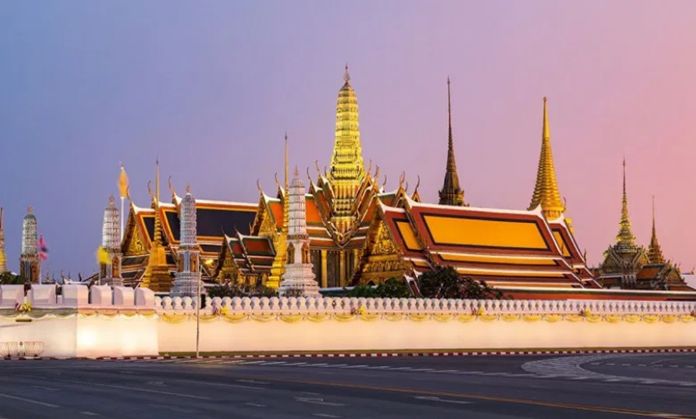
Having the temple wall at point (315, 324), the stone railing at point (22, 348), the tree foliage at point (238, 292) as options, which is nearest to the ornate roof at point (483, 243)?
the tree foliage at point (238, 292)

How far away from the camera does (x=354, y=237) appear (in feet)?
212

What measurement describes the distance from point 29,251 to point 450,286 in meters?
34.5

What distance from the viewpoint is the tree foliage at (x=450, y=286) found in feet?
172

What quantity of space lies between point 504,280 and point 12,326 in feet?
96.4

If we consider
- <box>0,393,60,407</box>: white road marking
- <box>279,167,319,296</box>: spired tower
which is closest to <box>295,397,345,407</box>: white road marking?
<box>0,393,60,407</box>: white road marking

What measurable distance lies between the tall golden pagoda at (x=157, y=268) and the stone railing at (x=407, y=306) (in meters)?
26.7

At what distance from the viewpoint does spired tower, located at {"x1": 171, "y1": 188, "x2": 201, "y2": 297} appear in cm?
5634

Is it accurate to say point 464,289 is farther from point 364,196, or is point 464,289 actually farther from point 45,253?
point 45,253

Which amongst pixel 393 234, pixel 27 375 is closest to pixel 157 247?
pixel 393 234

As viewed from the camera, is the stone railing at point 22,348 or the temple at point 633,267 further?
the temple at point 633,267

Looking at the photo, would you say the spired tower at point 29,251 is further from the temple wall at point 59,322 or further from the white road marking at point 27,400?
the white road marking at point 27,400

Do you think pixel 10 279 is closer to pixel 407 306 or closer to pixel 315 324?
pixel 315 324

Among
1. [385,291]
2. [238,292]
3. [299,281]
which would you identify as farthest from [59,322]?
[238,292]

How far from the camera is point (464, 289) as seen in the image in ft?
172
